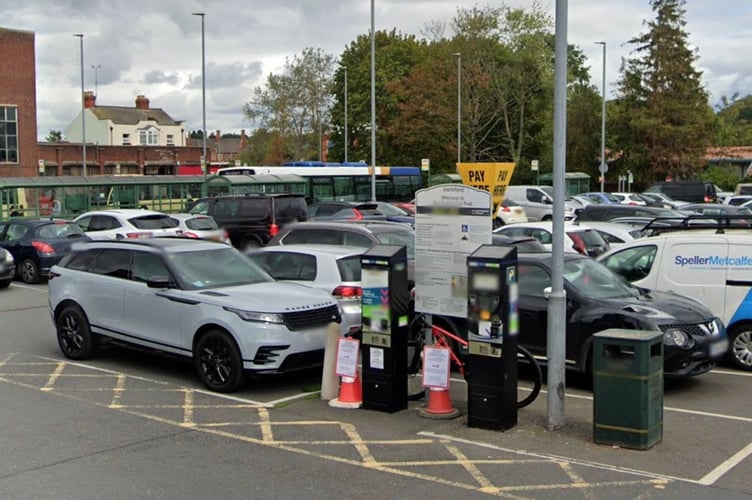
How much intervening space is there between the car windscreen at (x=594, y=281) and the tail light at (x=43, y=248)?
46.2 ft

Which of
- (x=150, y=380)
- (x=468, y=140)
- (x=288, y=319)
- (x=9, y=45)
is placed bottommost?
(x=150, y=380)

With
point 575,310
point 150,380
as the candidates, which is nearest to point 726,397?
point 575,310

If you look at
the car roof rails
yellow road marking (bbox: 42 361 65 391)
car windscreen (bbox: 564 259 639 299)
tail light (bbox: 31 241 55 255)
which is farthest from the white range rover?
tail light (bbox: 31 241 55 255)

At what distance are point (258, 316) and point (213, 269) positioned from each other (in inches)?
63.0

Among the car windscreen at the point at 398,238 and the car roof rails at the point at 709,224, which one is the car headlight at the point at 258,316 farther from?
the car roof rails at the point at 709,224

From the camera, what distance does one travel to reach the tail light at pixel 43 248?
2017 centimetres

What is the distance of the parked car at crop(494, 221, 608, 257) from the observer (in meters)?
16.6

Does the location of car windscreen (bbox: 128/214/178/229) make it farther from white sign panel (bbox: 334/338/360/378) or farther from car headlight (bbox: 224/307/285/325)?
white sign panel (bbox: 334/338/360/378)

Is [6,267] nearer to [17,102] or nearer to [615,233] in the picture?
[615,233]

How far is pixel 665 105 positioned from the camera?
58.9 meters

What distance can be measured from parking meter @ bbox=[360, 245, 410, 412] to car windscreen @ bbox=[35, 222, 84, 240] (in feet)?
46.9

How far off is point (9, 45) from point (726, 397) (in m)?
57.6

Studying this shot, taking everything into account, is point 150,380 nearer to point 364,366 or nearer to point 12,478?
point 364,366

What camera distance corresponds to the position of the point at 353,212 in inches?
1005
